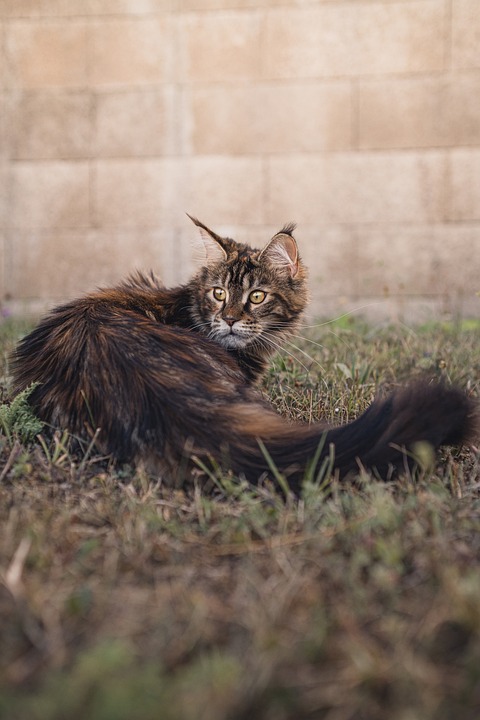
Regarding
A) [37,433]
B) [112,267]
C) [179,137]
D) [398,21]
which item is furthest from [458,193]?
[37,433]

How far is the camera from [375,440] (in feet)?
6.03

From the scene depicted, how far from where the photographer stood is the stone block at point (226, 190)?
5.71 meters

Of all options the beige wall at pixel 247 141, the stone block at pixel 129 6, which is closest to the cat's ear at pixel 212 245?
the beige wall at pixel 247 141

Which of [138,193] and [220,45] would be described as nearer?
[220,45]

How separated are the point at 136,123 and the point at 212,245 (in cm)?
290

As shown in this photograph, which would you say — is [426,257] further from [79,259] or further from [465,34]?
[79,259]

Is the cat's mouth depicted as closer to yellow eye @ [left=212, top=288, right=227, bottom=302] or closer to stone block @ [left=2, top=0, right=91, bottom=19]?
yellow eye @ [left=212, top=288, right=227, bottom=302]

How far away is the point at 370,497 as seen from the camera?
1.77 m

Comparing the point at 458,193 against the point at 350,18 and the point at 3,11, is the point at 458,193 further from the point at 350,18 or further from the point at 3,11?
the point at 3,11

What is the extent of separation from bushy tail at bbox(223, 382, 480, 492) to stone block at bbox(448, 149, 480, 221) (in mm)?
4053

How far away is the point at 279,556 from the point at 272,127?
467 centimetres

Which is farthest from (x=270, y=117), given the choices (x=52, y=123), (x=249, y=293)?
(x=249, y=293)

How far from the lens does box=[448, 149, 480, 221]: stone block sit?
5.56 metres

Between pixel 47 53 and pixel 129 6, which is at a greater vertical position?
pixel 129 6
